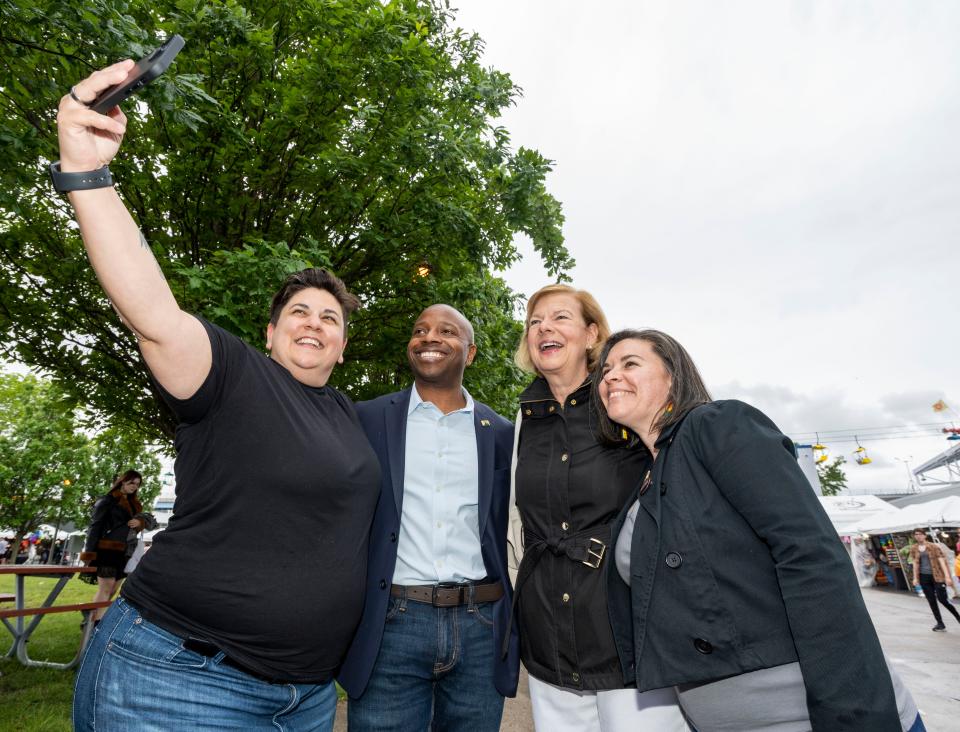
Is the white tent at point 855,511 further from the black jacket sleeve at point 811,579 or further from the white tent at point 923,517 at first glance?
the black jacket sleeve at point 811,579

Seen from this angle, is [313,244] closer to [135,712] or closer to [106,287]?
[106,287]

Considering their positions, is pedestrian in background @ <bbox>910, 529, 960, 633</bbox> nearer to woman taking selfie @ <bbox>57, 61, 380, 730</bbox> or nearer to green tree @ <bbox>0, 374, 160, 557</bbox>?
woman taking selfie @ <bbox>57, 61, 380, 730</bbox>

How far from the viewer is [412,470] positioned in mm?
2697

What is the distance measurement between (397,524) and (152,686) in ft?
3.72

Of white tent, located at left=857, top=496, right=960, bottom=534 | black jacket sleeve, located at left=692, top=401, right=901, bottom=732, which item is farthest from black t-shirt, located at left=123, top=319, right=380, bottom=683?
white tent, located at left=857, top=496, right=960, bottom=534

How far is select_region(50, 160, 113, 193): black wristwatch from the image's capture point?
1.29 m

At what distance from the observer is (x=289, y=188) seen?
237 inches

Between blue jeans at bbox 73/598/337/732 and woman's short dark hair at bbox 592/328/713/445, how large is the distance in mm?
1618

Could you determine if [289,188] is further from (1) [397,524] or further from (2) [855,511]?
(2) [855,511]

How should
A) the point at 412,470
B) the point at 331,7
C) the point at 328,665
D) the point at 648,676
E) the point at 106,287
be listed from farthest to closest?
1. the point at 331,7
2. the point at 412,470
3. the point at 328,665
4. the point at 648,676
5. the point at 106,287

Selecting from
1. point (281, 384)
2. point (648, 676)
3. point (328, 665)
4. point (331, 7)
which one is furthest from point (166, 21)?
point (648, 676)

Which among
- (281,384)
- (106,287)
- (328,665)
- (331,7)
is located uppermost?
(331,7)

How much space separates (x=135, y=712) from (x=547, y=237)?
6606mm

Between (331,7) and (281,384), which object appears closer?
(281,384)
